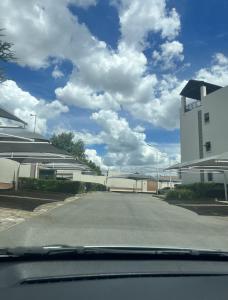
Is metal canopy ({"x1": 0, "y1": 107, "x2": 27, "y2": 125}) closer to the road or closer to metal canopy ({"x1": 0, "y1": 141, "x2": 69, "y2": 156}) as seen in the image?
the road

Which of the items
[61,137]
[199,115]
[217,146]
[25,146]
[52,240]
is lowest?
[52,240]

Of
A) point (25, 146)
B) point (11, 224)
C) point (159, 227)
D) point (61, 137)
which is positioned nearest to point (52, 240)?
point (11, 224)

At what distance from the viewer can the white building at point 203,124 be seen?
45.0 meters

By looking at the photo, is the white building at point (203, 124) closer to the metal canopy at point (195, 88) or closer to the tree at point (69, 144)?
the metal canopy at point (195, 88)

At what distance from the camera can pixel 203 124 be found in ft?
160

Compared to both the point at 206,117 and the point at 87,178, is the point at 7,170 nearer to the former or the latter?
the point at 206,117

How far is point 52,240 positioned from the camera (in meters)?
10.5

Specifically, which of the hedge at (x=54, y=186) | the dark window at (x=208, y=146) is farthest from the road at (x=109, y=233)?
the dark window at (x=208, y=146)

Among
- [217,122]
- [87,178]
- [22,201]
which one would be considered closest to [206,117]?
[217,122]

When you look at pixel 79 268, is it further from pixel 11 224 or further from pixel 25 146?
pixel 25 146

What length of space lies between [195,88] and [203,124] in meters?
5.80

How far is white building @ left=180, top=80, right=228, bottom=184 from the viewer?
45.0 meters

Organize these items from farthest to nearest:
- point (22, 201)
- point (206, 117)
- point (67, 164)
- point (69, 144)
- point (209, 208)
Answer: point (69, 144) → point (206, 117) → point (67, 164) → point (209, 208) → point (22, 201)

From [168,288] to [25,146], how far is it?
22474 millimetres
